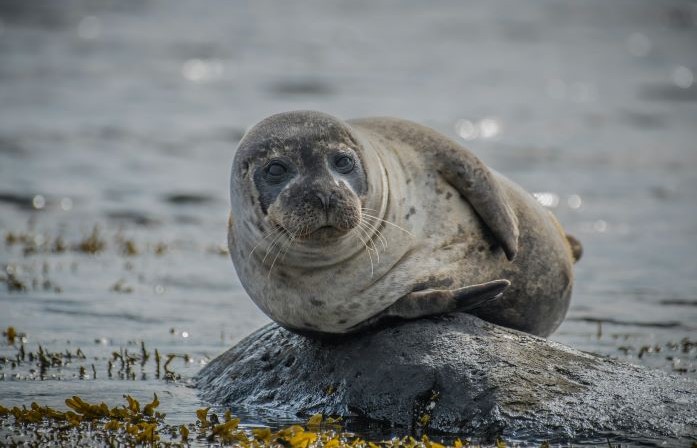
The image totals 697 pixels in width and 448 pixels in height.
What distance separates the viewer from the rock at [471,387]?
565 centimetres

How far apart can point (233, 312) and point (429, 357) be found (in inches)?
129

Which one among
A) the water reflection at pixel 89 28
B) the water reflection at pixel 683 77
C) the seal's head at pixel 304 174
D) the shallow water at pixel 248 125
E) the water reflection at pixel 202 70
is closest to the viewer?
the seal's head at pixel 304 174

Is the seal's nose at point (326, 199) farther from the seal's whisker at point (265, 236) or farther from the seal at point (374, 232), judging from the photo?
the seal's whisker at point (265, 236)

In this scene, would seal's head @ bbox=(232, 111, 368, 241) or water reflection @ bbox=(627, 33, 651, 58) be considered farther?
water reflection @ bbox=(627, 33, 651, 58)

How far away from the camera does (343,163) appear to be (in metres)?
5.93

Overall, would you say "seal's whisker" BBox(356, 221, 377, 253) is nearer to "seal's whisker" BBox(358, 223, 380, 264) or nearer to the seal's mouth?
"seal's whisker" BBox(358, 223, 380, 264)

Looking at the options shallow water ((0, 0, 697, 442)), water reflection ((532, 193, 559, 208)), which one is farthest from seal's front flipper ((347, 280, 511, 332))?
water reflection ((532, 193, 559, 208))

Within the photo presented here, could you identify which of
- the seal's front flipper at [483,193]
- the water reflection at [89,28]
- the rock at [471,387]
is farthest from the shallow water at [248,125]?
the seal's front flipper at [483,193]

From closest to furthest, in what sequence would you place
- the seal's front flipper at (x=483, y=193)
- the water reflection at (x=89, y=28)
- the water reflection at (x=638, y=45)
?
the seal's front flipper at (x=483, y=193) → the water reflection at (x=638, y=45) → the water reflection at (x=89, y=28)

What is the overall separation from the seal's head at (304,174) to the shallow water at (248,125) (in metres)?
1.19

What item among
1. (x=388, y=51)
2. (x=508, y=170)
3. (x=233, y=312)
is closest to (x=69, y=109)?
(x=508, y=170)

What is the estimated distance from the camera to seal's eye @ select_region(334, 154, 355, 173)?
591 centimetres

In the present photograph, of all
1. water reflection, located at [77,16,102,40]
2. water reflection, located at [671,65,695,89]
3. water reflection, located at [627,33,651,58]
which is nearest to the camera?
water reflection, located at [671,65,695,89]

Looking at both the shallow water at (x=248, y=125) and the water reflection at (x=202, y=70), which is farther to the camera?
the water reflection at (x=202, y=70)
